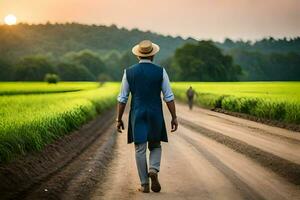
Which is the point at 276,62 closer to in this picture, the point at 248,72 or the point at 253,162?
the point at 248,72

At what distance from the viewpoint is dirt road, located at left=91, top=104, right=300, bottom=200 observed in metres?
7.66

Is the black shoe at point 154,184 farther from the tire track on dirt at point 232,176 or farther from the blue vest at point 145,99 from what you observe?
the tire track on dirt at point 232,176

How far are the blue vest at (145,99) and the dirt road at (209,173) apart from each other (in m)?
0.96

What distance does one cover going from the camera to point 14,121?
12.5 m

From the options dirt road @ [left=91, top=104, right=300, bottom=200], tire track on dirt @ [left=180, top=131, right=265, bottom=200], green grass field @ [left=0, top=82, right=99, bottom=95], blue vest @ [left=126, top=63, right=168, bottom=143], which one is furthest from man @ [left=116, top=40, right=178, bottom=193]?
green grass field @ [left=0, top=82, right=99, bottom=95]

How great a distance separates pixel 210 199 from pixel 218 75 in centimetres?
11831

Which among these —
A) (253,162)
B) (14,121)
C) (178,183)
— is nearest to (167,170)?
(178,183)

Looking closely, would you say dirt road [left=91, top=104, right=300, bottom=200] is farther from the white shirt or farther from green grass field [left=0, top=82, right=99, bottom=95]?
green grass field [left=0, top=82, right=99, bottom=95]

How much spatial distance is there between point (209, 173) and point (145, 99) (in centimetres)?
241

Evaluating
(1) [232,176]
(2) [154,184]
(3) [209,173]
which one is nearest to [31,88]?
(3) [209,173]

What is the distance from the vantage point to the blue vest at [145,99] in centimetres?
801

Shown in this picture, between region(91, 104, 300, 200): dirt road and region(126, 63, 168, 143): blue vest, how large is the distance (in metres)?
0.96

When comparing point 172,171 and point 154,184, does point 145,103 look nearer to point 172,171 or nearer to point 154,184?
point 154,184

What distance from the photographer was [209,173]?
9.55m
